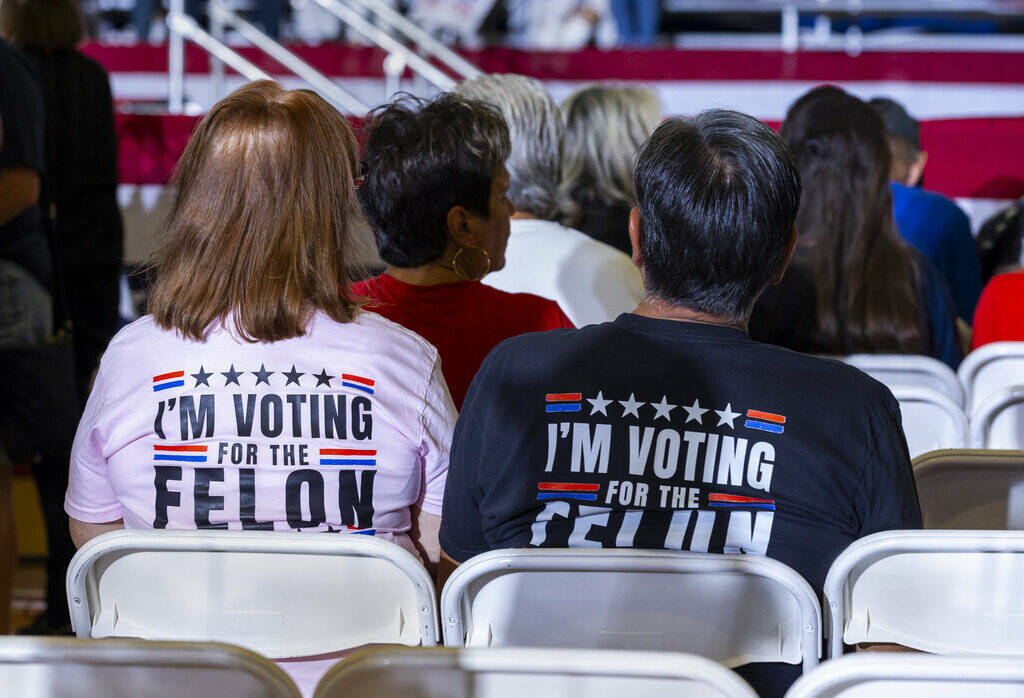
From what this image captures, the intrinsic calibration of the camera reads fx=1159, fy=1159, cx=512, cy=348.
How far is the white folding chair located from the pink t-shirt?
128cm

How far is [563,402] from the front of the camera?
1423mm

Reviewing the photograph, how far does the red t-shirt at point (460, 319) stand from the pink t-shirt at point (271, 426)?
396mm

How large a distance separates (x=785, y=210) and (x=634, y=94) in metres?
1.74

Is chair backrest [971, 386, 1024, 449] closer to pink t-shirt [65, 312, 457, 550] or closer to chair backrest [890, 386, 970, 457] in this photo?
chair backrest [890, 386, 970, 457]

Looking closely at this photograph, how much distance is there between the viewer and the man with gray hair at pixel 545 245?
8.25 ft

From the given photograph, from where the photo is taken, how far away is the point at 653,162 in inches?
60.1

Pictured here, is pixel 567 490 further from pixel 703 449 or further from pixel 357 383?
pixel 357 383

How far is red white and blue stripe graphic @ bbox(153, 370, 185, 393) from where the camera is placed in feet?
4.95

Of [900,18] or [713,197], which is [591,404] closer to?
[713,197]

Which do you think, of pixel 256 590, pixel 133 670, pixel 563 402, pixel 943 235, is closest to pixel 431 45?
pixel 943 235

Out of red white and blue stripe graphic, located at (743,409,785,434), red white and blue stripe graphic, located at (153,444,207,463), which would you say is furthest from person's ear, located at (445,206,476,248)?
red white and blue stripe graphic, located at (743,409,785,434)

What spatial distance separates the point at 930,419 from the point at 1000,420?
146 mm

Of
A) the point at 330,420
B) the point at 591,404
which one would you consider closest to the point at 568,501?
the point at 591,404

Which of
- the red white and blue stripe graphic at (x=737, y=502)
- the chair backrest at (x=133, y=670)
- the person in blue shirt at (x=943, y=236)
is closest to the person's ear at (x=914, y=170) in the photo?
the person in blue shirt at (x=943, y=236)
